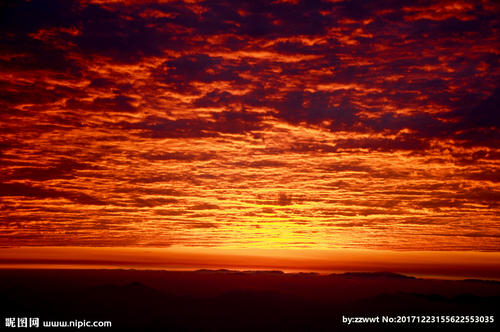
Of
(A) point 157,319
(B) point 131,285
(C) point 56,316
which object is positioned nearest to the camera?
(C) point 56,316

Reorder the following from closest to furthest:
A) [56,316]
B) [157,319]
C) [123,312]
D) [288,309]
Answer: [56,316] < [157,319] < [288,309] < [123,312]

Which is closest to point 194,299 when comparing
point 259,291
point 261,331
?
point 259,291

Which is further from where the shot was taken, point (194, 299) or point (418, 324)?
point (194, 299)

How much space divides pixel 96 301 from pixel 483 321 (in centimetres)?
6902

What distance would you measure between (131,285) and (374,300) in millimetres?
59843

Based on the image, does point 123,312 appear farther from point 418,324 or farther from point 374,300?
point 374,300

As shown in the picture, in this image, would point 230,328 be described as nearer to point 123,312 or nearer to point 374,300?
point 123,312

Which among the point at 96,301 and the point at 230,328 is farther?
the point at 96,301

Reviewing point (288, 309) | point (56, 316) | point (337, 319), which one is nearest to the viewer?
point (56, 316)

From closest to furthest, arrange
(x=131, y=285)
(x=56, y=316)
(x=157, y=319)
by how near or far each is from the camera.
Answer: (x=56, y=316)
(x=157, y=319)
(x=131, y=285)

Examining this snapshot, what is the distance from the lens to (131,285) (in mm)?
107375

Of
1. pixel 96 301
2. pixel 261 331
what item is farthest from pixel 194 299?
pixel 261 331

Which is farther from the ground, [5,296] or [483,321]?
[5,296]

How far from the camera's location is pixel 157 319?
196 feet
